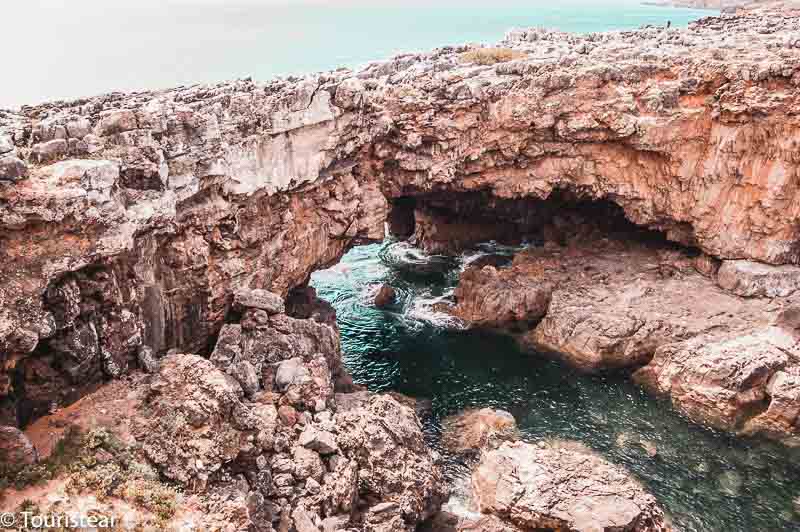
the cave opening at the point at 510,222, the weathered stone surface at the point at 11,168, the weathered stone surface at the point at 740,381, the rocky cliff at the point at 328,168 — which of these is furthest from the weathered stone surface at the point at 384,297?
the weathered stone surface at the point at 11,168

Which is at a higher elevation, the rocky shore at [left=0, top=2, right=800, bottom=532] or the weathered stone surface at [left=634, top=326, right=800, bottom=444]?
the rocky shore at [left=0, top=2, right=800, bottom=532]

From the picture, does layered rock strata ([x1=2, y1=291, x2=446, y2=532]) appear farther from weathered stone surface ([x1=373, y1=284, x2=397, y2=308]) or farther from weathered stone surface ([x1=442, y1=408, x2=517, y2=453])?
weathered stone surface ([x1=373, y1=284, x2=397, y2=308])

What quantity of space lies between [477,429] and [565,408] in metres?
Result: 5.20

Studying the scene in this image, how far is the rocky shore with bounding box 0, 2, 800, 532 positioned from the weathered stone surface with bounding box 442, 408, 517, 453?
8.70 ft

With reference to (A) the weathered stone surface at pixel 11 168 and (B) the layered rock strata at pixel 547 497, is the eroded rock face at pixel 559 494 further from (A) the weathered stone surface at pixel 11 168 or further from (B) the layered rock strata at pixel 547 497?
(A) the weathered stone surface at pixel 11 168

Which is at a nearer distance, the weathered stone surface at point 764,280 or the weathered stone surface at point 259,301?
the weathered stone surface at point 259,301

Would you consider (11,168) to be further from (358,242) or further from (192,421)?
(358,242)

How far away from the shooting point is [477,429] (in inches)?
1096

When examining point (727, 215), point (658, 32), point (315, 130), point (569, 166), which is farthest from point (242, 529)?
point (658, 32)

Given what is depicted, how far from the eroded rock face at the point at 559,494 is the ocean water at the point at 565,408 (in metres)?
2.12

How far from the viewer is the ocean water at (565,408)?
958 inches

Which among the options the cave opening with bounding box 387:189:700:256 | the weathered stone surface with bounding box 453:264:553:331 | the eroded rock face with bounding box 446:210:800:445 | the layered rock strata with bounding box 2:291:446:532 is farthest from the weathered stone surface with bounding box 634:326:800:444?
the layered rock strata with bounding box 2:291:446:532

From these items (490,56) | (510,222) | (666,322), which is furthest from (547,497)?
(510,222)

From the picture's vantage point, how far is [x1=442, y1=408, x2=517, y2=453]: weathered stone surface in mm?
27031
